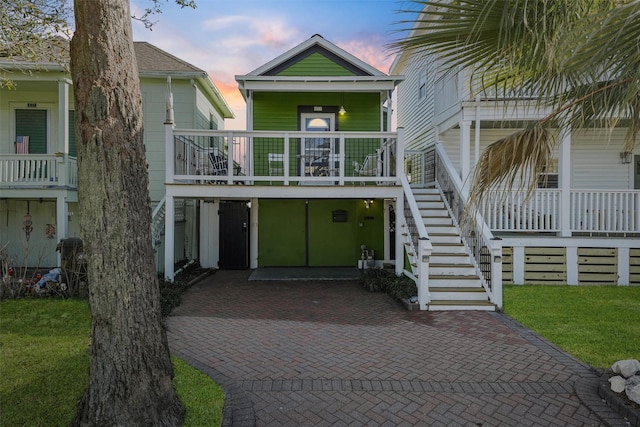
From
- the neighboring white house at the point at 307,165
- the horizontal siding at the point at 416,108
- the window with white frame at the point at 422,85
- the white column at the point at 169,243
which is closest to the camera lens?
the white column at the point at 169,243

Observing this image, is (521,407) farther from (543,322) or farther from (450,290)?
(450,290)

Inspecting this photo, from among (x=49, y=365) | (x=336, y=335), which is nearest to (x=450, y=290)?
(x=336, y=335)

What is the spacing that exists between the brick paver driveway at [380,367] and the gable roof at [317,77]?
19.6 ft

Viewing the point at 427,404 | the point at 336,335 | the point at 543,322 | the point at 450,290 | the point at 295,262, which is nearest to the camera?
the point at 427,404

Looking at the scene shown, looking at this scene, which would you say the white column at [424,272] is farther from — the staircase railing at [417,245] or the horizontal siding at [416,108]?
the horizontal siding at [416,108]

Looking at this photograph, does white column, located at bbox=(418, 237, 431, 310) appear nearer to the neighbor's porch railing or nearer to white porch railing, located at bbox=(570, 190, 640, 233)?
the neighbor's porch railing

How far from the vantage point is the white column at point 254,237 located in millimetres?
11305

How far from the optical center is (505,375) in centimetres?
416

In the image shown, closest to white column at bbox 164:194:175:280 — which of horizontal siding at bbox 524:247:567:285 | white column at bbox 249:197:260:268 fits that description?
white column at bbox 249:197:260:268

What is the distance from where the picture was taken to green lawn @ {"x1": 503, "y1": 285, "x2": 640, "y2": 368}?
4832mm

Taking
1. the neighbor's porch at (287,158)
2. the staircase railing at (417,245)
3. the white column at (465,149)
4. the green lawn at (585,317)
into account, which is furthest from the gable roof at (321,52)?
the green lawn at (585,317)

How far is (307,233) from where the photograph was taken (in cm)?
1143

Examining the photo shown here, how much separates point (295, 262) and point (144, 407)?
8.55 m

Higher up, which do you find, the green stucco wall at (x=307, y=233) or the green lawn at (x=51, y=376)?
the green stucco wall at (x=307, y=233)
